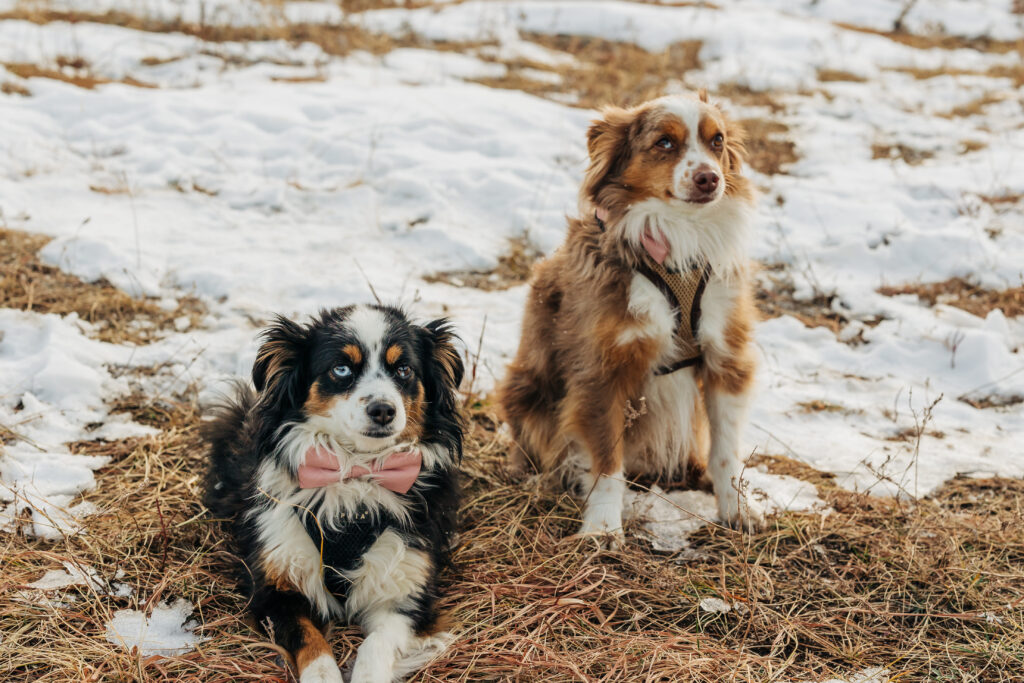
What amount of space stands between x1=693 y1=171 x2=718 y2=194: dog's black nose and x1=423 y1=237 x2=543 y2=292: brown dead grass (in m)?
2.72

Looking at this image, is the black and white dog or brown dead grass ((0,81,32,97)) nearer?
the black and white dog

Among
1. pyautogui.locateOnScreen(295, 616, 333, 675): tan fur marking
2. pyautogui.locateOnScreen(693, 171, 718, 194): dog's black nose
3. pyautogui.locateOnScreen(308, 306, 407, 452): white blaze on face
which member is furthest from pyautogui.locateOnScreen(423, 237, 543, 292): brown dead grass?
pyautogui.locateOnScreen(295, 616, 333, 675): tan fur marking

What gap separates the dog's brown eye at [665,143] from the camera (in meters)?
3.54

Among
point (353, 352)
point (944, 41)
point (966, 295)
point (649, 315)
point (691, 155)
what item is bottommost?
point (966, 295)

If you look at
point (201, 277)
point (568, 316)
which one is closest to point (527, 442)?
point (568, 316)

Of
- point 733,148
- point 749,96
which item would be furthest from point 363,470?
point 749,96

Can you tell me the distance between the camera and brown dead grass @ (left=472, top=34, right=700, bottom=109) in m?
10.3

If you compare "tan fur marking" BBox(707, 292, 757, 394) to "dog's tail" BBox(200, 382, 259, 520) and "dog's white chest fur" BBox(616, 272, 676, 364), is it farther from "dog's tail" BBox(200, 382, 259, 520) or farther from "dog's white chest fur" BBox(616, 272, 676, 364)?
"dog's tail" BBox(200, 382, 259, 520)

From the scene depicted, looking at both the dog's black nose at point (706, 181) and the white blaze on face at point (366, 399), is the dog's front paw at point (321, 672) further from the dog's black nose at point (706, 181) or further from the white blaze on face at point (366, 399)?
the dog's black nose at point (706, 181)

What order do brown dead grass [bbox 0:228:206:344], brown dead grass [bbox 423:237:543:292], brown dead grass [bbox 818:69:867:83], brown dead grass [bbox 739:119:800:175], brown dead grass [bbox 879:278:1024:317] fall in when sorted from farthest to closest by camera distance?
brown dead grass [bbox 818:69:867:83] < brown dead grass [bbox 739:119:800:175] < brown dead grass [bbox 423:237:543:292] < brown dead grass [bbox 879:278:1024:317] < brown dead grass [bbox 0:228:206:344]

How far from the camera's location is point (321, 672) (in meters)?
2.57

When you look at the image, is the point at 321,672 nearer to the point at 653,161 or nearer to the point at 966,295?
the point at 653,161

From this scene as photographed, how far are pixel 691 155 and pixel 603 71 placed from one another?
842 cm

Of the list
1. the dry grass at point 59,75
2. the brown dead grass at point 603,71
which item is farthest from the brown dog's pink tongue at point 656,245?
the dry grass at point 59,75
